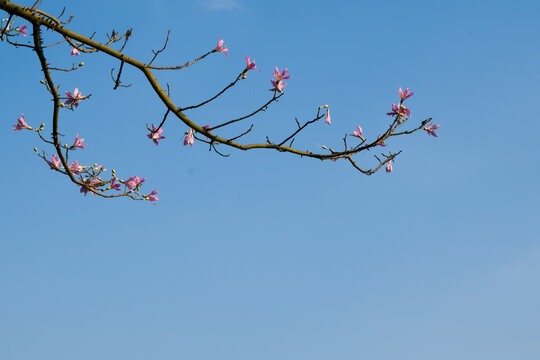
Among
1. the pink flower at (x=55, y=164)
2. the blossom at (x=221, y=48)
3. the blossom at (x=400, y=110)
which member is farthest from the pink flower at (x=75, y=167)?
the blossom at (x=400, y=110)

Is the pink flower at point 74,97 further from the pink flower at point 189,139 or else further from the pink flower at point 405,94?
the pink flower at point 405,94

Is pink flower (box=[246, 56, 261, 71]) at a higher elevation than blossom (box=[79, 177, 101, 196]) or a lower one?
higher

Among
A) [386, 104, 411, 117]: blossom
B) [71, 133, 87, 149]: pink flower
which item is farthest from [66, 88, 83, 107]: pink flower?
[386, 104, 411, 117]: blossom

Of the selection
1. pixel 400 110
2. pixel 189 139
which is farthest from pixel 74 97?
pixel 400 110

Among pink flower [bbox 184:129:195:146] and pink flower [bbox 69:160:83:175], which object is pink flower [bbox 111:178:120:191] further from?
pink flower [bbox 184:129:195:146]

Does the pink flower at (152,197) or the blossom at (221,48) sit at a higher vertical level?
the blossom at (221,48)

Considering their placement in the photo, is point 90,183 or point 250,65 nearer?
point 250,65

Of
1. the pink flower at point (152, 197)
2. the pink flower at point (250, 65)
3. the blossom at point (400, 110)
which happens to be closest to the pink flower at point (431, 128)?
the blossom at point (400, 110)

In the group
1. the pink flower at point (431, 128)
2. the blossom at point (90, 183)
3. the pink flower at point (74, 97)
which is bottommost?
the blossom at point (90, 183)

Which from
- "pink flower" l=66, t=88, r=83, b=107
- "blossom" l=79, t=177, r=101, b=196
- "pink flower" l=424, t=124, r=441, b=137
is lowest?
"blossom" l=79, t=177, r=101, b=196

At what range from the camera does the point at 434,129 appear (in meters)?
5.64

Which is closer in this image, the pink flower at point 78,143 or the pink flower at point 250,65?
the pink flower at point 250,65

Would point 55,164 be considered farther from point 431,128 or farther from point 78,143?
point 431,128

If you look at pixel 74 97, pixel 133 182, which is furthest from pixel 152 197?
pixel 74 97
